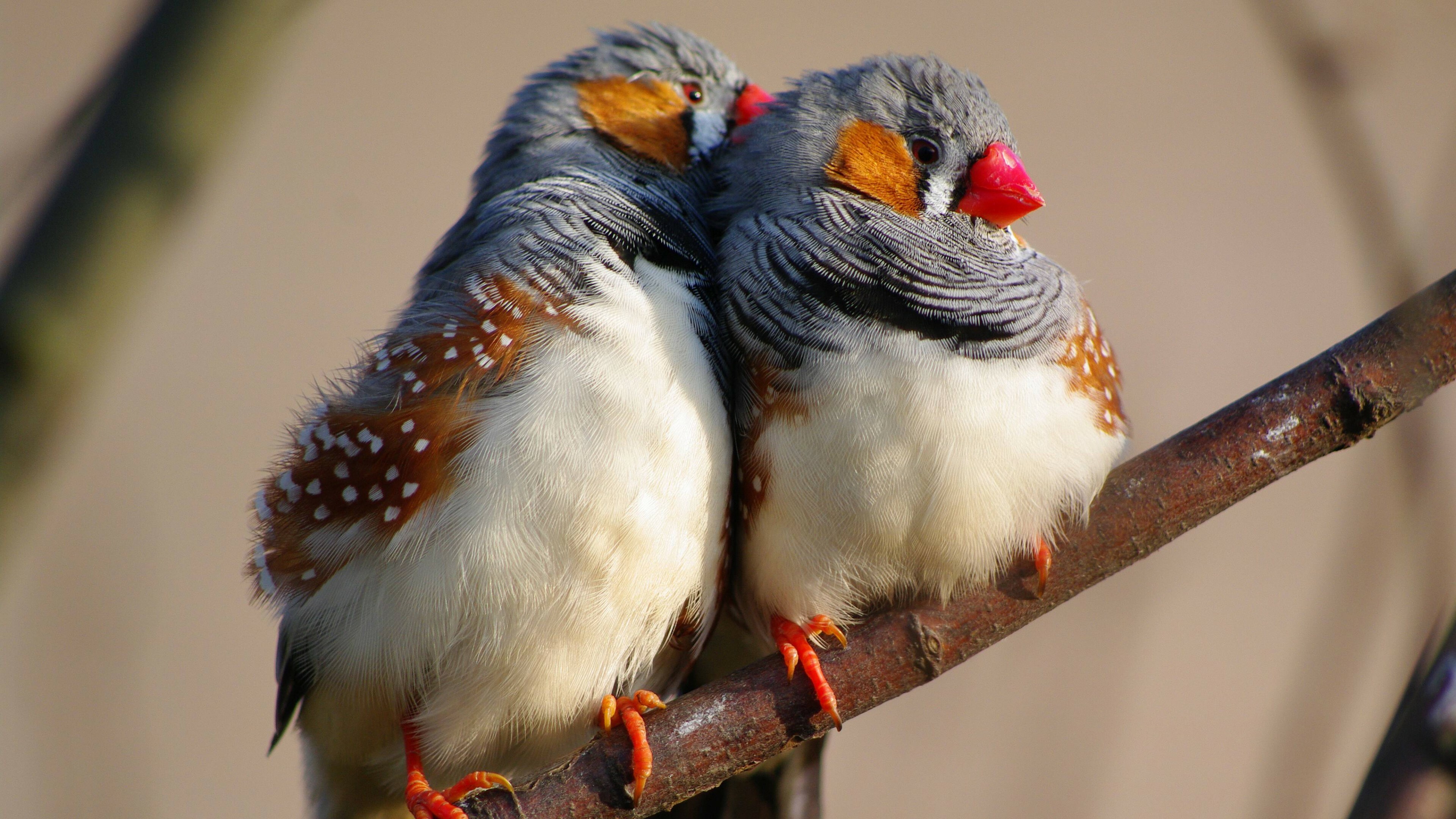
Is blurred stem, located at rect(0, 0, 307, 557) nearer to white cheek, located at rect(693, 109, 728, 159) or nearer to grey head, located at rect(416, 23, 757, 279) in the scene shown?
grey head, located at rect(416, 23, 757, 279)

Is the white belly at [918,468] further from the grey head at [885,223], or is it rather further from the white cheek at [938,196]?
the white cheek at [938,196]

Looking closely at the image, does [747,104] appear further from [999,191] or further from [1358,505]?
[1358,505]

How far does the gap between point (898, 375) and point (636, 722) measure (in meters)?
0.65

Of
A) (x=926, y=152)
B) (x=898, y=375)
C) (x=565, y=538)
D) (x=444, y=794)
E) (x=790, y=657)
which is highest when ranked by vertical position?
(x=926, y=152)

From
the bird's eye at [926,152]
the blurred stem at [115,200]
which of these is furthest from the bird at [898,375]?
the blurred stem at [115,200]

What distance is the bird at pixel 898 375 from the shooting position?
1.52 metres

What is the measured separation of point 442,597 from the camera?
1.50 meters

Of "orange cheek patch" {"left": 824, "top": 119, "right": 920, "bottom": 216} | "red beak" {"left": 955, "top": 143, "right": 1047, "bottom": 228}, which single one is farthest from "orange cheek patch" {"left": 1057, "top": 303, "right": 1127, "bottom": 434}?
"orange cheek patch" {"left": 824, "top": 119, "right": 920, "bottom": 216}

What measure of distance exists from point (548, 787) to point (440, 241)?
3.26 feet

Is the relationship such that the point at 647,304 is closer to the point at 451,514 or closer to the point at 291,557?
the point at 451,514

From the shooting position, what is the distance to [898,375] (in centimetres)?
152

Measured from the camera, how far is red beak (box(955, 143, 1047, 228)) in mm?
1712

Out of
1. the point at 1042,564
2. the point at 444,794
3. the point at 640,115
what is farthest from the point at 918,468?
the point at 640,115

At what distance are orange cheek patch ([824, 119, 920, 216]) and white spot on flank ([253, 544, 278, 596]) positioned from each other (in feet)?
3.72
